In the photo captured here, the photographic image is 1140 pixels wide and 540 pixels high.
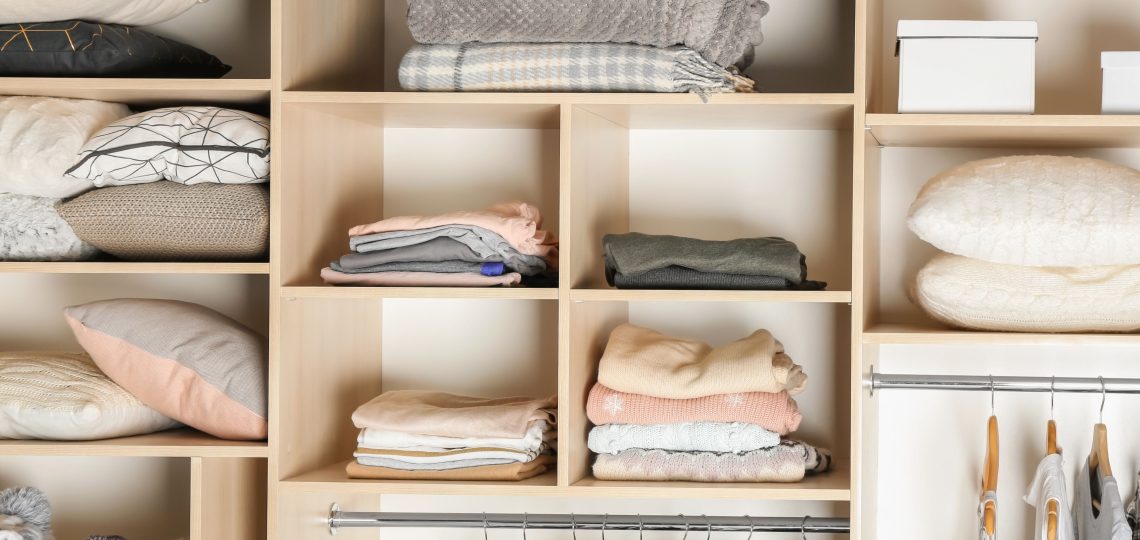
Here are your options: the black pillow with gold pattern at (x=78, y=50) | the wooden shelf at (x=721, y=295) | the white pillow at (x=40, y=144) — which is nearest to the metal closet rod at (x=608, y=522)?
the wooden shelf at (x=721, y=295)

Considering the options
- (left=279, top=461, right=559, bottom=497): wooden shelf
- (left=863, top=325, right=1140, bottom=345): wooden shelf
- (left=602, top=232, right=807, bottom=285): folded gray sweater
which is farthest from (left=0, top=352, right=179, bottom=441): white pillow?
(left=863, top=325, right=1140, bottom=345): wooden shelf

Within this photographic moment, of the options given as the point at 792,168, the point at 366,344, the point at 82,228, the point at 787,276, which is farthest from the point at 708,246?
the point at 82,228

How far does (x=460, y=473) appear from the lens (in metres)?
1.82

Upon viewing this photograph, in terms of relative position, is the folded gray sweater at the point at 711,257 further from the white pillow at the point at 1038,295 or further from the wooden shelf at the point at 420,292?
the white pillow at the point at 1038,295

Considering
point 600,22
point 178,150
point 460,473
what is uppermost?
point 600,22

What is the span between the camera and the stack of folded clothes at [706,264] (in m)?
1.76

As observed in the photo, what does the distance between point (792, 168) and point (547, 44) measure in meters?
0.61

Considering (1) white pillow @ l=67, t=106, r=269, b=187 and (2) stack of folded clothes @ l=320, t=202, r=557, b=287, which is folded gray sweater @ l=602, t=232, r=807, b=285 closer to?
(2) stack of folded clothes @ l=320, t=202, r=557, b=287

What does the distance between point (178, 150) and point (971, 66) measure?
51.8 inches

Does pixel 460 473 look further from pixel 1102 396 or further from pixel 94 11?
pixel 1102 396

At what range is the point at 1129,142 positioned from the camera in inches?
75.5

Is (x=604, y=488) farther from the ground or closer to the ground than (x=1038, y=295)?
closer to the ground

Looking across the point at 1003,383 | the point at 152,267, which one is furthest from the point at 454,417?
the point at 1003,383

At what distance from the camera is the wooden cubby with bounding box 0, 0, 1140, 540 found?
177 centimetres
